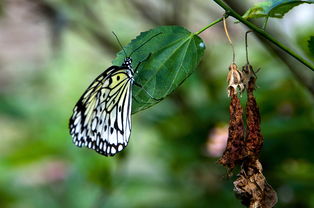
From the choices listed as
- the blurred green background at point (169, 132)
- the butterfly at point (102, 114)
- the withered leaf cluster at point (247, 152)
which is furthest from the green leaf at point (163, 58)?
the blurred green background at point (169, 132)

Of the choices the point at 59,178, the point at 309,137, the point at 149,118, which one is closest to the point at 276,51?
the point at 309,137

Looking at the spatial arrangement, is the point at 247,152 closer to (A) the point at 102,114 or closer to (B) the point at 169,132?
(A) the point at 102,114

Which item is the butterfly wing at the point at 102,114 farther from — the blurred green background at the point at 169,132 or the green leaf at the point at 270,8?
the green leaf at the point at 270,8

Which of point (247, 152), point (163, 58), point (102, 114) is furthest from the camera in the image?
point (102, 114)

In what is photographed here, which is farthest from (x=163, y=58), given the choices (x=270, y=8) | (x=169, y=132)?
(x=169, y=132)

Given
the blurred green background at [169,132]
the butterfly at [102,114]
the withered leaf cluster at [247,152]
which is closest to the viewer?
the withered leaf cluster at [247,152]

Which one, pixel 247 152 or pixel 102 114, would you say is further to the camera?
pixel 102 114

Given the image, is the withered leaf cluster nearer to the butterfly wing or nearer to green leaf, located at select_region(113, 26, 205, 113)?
green leaf, located at select_region(113, 26, 205, 113)
